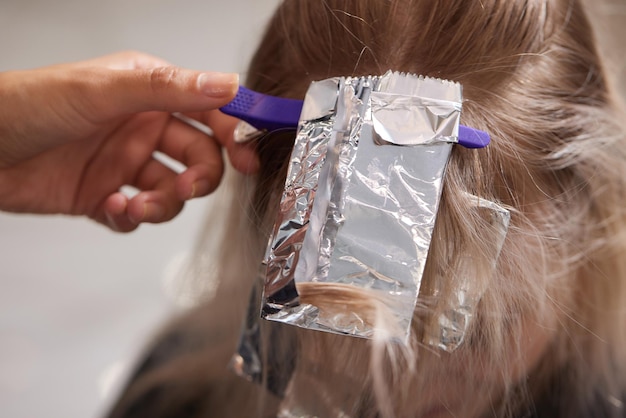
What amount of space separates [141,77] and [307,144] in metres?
0.21

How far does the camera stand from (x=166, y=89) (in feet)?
1.90

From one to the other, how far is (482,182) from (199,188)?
0.34 metres

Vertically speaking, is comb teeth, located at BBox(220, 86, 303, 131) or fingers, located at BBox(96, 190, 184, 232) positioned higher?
comb teeth, located at BBox(220, 86, 303, 131)

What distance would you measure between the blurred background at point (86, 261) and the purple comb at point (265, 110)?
506mm

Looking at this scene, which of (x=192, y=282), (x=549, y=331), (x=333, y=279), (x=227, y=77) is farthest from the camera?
(x=192, y=282)

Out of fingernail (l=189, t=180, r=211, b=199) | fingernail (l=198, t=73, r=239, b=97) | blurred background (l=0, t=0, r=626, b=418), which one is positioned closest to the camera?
fingernail (l=198, t=73, r=239, b=97)

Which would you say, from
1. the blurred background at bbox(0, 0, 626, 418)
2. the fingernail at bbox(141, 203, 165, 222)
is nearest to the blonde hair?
the fingernail at bbox(141, 203, 165, 222)

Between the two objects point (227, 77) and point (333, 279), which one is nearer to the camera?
point (333, 279)

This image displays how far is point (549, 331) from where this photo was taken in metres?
0.70

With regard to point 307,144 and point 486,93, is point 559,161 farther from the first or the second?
point 307,144

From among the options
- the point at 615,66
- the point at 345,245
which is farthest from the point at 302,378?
the point at 615,66

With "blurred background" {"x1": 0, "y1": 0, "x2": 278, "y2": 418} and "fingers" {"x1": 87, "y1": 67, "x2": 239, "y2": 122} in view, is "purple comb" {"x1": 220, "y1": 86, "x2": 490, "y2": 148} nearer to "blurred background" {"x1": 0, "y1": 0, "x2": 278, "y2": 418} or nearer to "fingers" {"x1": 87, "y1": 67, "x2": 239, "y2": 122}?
"fingers" {"x1": 87, "y1": 67, "x2": 239, "y2": 122}

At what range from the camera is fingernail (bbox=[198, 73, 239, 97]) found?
559 millimetres

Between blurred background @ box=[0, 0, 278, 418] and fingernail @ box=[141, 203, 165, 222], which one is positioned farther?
blurred background @ box=[0, 0, 278, 418]
